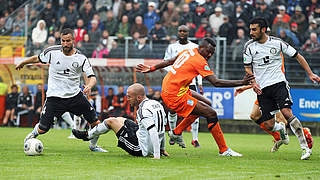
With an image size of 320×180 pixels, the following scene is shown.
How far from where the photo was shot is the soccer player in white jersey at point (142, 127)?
28.6 ft

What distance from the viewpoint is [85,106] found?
10.7 meters

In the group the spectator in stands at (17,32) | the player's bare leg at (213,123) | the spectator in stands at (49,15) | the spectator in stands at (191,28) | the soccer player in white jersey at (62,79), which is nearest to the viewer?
the player's bare leg at (213,123)

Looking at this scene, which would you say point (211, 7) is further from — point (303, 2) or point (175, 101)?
point (175, 101)

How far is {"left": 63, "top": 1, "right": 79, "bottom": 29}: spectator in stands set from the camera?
24422 mm

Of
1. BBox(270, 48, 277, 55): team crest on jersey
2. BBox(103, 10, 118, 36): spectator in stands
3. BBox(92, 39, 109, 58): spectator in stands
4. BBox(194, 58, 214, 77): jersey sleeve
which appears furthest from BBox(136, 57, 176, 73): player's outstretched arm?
BBox(103, 10, 118, 36): spectator in stands

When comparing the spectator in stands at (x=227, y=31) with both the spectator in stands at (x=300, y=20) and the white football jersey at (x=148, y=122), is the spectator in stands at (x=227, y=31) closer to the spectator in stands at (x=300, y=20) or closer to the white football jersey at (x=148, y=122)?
the spectator in stands at (x=300, y=20)

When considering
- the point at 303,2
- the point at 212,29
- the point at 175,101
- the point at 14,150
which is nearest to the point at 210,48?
the point at 175,101

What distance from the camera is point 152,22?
912 inches

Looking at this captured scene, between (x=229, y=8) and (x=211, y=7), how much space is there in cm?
78

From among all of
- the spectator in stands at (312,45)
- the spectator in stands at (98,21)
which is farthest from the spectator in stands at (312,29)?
the spectator in stands at (98,21)

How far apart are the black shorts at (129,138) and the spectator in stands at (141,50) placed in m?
11.3

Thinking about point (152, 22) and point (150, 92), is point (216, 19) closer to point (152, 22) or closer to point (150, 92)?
point (152, 22)

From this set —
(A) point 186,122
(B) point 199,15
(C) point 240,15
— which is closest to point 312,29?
(C) point 240,15

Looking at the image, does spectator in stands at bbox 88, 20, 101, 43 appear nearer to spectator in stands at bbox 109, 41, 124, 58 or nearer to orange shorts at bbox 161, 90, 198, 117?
spectator in stands at bbox 109, 41, 124, 58
